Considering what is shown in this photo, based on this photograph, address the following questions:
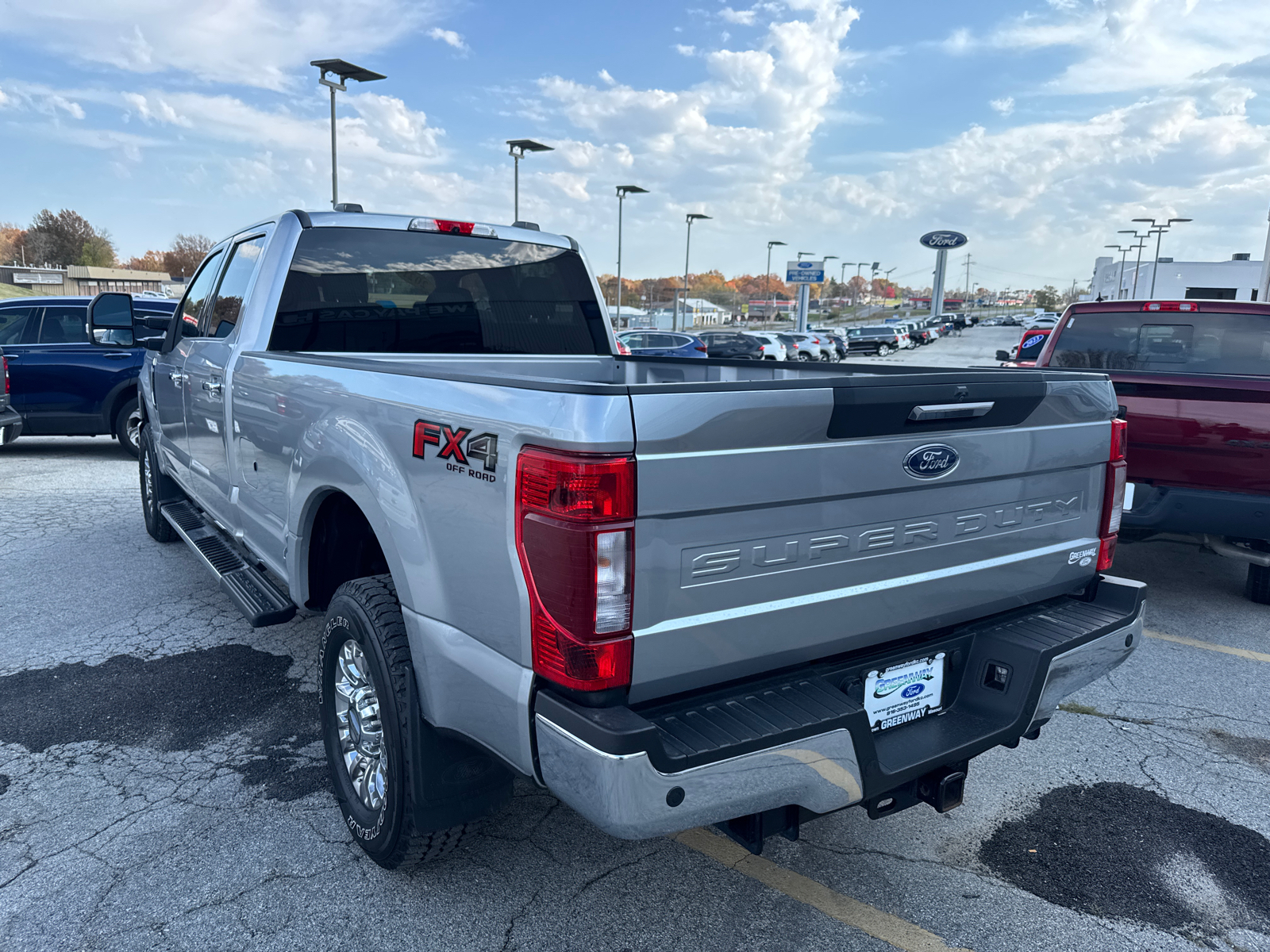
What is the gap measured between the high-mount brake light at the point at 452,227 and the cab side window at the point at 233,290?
2.37 feet

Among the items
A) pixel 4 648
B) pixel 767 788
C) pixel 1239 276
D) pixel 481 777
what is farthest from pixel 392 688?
pixel 1239 276

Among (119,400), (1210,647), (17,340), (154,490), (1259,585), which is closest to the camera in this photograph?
(1210,647)

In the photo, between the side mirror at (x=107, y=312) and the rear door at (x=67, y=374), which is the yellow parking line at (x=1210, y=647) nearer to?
the side mirror at (x=107, y=312)

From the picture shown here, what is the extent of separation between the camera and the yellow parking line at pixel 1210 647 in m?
4.87

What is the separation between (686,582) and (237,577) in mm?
2894

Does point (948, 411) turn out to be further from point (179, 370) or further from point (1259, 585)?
point (1259, 585)

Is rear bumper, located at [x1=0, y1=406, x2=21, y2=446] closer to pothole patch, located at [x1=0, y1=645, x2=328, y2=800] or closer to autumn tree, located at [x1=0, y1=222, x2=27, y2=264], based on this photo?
pothole patch, located at [x1=0, y1=645, x2=328, y2=800]

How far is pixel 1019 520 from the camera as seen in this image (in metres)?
2.63

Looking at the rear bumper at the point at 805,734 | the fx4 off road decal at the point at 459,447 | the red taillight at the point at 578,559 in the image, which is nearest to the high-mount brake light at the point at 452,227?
the fx4 off road decal at the point at 459,447

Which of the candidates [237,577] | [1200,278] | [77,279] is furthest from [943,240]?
[237,577]

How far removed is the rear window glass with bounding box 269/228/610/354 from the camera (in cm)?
385

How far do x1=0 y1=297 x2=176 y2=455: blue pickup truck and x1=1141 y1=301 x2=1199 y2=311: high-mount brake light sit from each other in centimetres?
1028

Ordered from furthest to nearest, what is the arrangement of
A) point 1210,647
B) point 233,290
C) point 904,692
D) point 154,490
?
1. point 154,490
2. point 1210,647
3. point 233,290
4. point 904,692

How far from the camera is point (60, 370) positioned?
10078 millimetres
